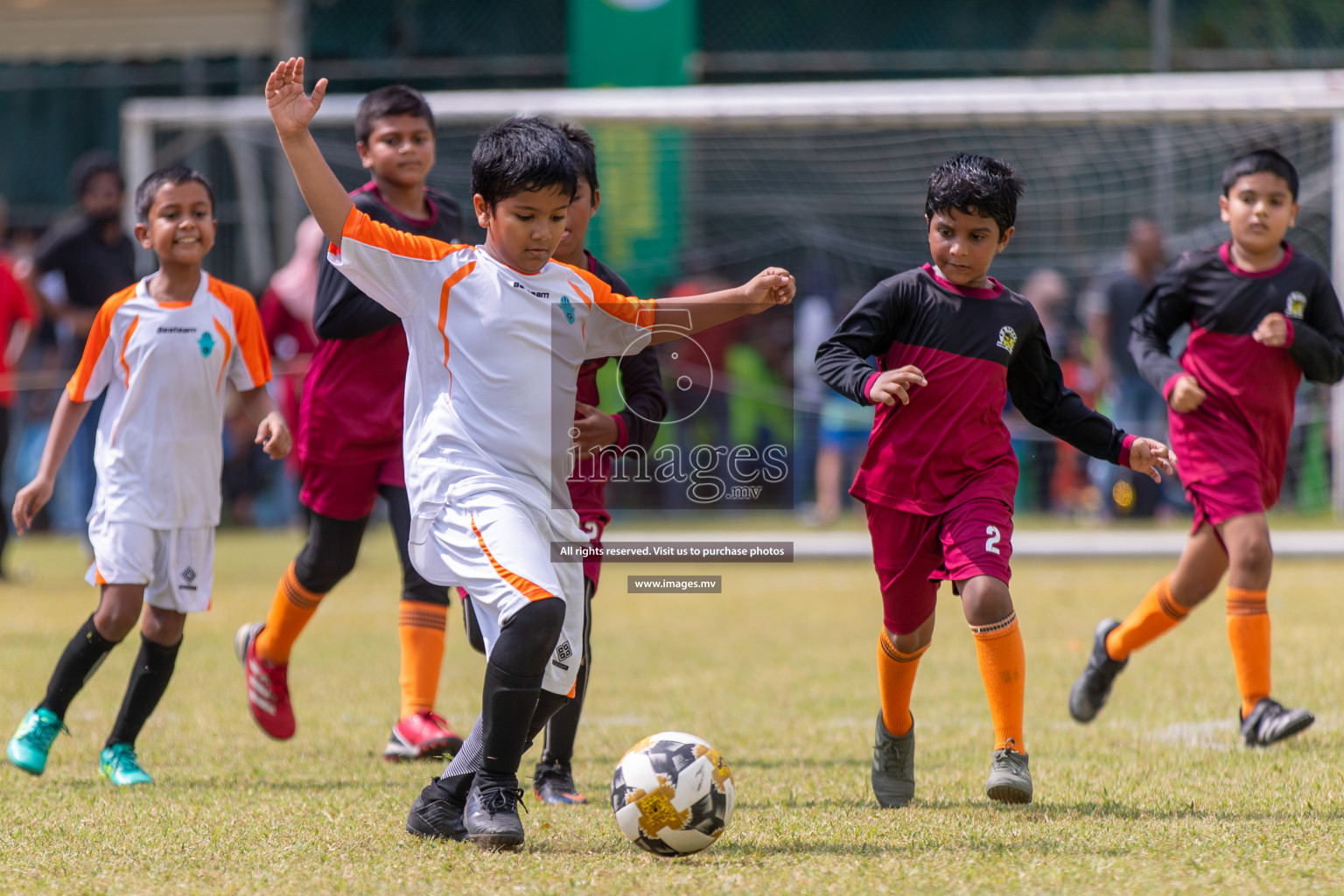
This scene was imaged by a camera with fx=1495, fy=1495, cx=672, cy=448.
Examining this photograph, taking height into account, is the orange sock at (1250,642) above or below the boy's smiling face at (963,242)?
below

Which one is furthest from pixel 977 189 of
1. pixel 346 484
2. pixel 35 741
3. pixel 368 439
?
pixel 35 741

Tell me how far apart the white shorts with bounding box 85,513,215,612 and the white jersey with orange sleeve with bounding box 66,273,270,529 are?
4 cm

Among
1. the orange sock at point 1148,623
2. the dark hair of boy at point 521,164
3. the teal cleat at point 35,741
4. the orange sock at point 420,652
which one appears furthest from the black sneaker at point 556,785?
the orange sock at point 1148,623

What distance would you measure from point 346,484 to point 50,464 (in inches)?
35.9

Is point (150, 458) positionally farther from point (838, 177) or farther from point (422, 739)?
point (838, 177)

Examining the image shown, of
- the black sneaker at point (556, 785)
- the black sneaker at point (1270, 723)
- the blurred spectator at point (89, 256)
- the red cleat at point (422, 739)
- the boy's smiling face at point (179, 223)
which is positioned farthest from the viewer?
the blurred spectator at point (89, 256)

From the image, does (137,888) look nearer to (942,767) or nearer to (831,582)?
(942,767)

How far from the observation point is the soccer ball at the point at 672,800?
3.36 meters

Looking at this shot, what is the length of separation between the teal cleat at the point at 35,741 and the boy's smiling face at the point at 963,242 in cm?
291

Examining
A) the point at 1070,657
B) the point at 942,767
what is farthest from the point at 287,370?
the point at 942,767

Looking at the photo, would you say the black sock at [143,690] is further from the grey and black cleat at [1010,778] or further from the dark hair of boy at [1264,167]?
the dark hair of boy at [1264,167]

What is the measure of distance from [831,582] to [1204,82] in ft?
15.2

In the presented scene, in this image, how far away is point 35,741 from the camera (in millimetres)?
4410

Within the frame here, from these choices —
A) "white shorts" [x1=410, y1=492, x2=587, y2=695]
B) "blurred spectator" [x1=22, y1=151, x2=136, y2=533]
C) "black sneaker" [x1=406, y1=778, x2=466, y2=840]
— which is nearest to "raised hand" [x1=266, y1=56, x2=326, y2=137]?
"white shorts" [x1=410, y1=492, x2=587, y2=695]
